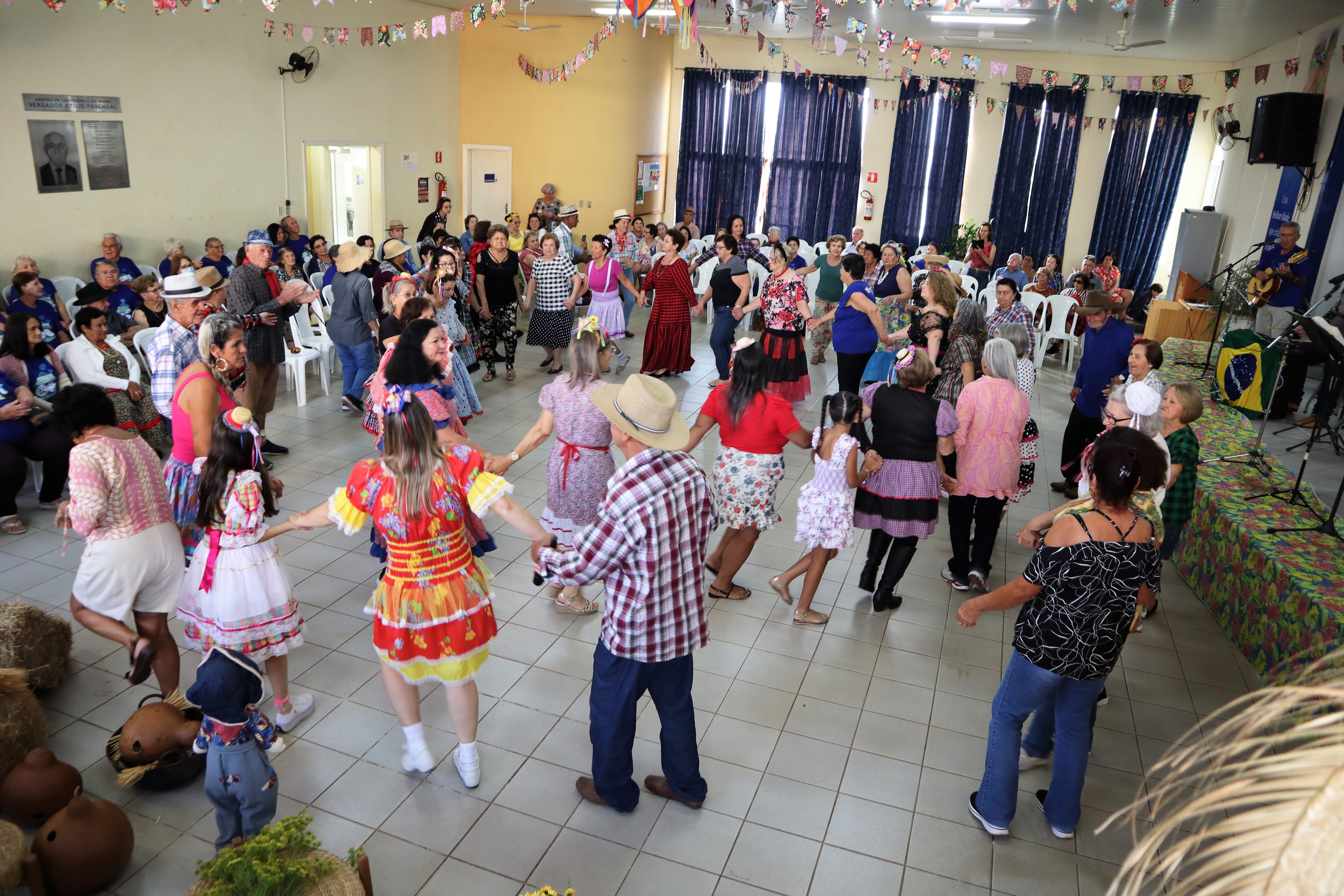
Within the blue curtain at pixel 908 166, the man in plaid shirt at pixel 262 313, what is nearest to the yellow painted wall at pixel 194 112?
the man in plaid shirt at pixel 262 313

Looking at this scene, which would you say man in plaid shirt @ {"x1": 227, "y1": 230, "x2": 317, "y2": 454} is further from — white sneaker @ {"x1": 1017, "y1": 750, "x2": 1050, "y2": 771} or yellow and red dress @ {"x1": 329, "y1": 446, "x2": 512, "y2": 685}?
white sneaker @ {"x1": 1017, "y1": 750, "x2": 1050, "y2": 771}

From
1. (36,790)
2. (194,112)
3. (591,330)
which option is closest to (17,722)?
(36,790)

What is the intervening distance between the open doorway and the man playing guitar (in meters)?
10.6

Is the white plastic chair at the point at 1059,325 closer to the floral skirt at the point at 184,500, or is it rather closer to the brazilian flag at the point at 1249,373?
the brazilian flag at the point at 1249,373

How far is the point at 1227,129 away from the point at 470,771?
45.7 ft

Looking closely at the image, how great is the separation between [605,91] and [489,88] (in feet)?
6.01

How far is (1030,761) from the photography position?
12.6 feet

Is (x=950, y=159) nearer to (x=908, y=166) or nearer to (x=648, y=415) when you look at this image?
(x=908, y=166)

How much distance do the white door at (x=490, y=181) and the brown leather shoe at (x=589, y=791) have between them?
11.9m

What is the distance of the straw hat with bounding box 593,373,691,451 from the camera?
292cm

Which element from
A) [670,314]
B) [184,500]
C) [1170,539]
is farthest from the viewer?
[670,314]

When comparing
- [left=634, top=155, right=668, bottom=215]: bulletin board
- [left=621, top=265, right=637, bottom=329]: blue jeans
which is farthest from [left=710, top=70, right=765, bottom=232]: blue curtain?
[left=621, top=265, right=637, bottom=329]: blue jeans

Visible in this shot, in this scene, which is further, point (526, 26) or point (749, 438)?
point (526, 26)

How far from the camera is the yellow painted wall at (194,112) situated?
7754 mm
